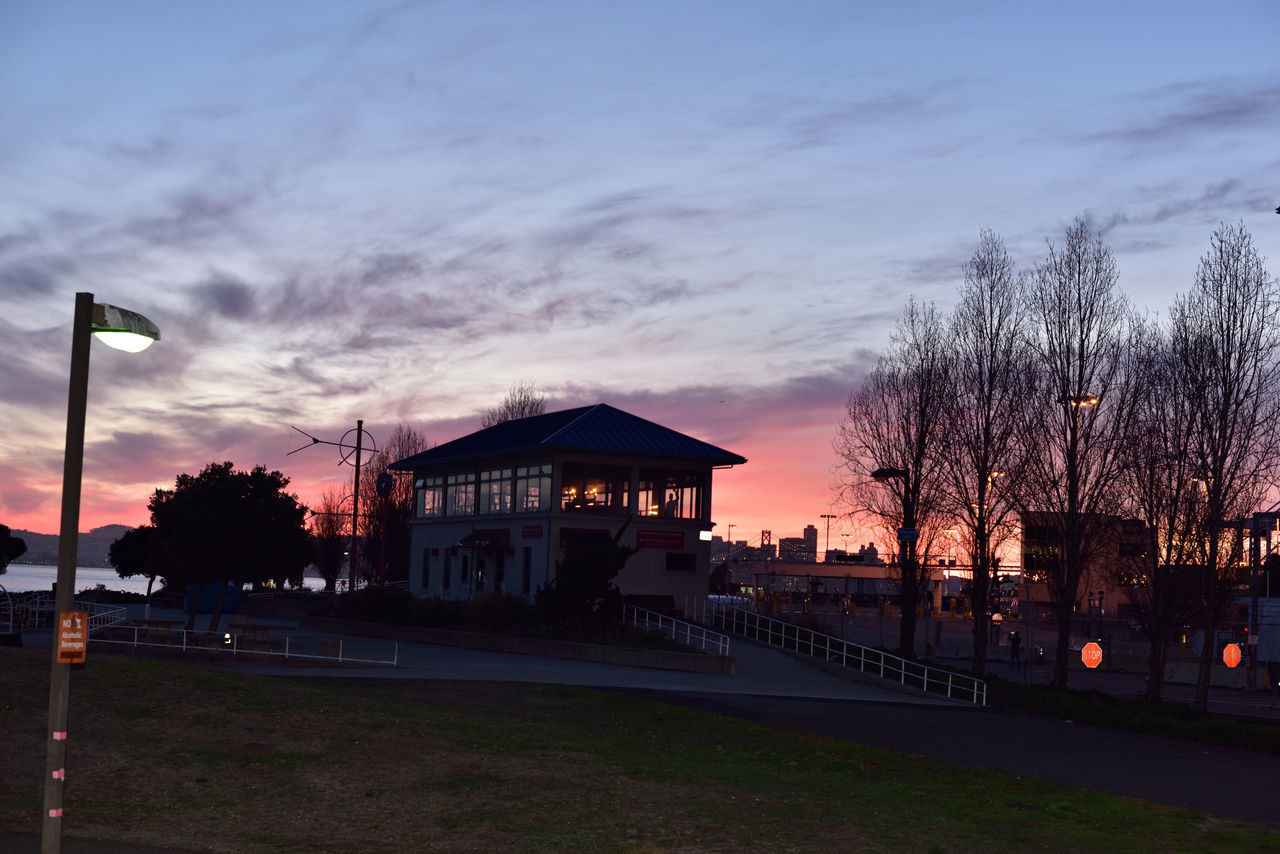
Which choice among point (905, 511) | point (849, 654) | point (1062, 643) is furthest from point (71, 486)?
point (905, 511)

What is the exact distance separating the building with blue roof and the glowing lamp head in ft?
132

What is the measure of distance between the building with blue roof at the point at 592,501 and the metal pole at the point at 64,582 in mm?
40434

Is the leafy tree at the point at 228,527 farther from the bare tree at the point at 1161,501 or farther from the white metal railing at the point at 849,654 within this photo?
the bare tree at the point at 1161,501

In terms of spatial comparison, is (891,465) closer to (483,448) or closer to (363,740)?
(483,448)

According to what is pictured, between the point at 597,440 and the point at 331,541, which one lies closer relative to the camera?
the point at 597,440

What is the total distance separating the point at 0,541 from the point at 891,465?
51.5 meters

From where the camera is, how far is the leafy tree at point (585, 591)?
3894 cm

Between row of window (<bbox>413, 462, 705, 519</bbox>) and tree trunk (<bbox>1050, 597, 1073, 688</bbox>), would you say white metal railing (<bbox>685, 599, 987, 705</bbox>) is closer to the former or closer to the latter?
tree trunk (<bbox>1050, 597, 1073, 688</bbox>)

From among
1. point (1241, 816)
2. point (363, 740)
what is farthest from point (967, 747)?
Answer: point (363, 740)

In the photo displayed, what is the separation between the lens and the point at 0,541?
6800cm

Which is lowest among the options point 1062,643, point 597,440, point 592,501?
point 1062,643

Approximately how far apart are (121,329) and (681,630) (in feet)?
109

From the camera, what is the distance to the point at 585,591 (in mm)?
39031

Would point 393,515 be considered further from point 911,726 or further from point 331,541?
point 911,726
